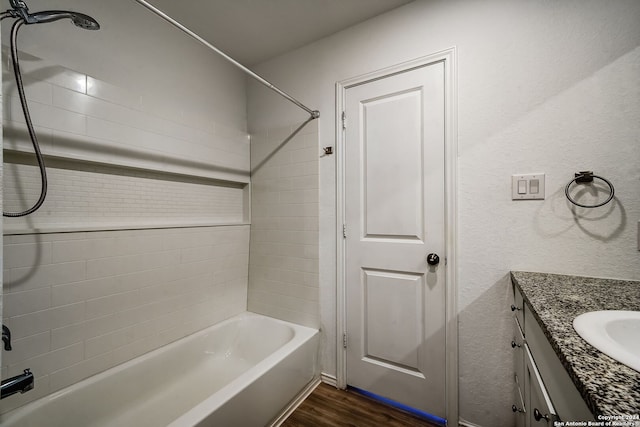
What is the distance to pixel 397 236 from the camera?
1.63 meters

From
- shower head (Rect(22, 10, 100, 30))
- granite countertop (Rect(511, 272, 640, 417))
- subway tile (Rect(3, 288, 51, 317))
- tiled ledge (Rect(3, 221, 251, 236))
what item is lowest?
subway tile (Rect(3, 288, 51, 317))

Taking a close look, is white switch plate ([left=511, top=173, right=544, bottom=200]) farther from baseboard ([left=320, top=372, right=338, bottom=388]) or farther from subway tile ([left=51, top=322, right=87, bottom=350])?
subway tile ([left=51, top=322, right=87, bottom=350])

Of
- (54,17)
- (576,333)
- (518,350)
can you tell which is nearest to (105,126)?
(54,17)

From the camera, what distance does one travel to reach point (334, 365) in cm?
186

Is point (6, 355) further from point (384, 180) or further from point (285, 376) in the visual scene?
point (384, 180)

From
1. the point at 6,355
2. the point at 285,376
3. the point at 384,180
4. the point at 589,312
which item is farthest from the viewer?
the point at 384,180

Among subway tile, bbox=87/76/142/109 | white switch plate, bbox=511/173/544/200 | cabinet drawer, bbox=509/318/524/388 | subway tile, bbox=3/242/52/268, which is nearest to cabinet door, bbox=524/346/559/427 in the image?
cabinet drawer, bbox=509/318/524/388

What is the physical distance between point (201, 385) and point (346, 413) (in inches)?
35.7

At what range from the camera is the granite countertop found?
1.48ft

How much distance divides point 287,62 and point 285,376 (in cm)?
221

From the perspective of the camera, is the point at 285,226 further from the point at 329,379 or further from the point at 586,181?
the point at 586,181

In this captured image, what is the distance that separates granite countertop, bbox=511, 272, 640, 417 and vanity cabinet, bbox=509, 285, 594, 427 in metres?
A: 0.07

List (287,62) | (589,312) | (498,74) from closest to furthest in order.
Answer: (589,312) → (498,74) → (287,62)

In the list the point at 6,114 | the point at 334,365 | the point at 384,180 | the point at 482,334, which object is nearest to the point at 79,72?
the point at 6,114
